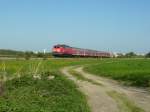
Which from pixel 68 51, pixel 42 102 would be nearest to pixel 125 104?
pixel 42 102

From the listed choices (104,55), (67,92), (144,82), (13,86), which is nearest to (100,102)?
(67,92)

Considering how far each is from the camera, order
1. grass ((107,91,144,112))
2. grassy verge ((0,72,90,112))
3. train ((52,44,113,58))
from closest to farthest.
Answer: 1. grassy verge ((0,72,90,112))
2. grass ((107,91,144,112))
3. train ((52,44,113,58))

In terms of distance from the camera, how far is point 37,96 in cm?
1808

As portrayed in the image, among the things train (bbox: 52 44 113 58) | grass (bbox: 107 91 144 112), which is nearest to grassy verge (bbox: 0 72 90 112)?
grass (bbox: 107 91 144 112)

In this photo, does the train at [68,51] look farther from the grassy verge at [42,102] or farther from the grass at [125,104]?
the grass at [125,104]

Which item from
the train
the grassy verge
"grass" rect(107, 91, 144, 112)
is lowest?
"grass" rect(107, 91, 144, 112)

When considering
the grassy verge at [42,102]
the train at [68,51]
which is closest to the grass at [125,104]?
the grassy verge at [42,102]

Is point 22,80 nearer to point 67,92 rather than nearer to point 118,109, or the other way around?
point 67,92

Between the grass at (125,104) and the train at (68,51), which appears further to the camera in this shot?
the train at (68,51)

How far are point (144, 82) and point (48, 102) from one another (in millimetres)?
14833

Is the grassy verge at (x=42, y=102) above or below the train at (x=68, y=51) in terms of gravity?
below

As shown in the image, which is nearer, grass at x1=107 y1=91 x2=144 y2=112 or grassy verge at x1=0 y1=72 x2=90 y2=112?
grassy verge at x1=0 y1=72 x2=90 y2=112

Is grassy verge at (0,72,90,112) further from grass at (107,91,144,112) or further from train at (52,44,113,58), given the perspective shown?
train at (52,44,113,58)

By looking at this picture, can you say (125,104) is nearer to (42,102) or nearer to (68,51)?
(42,102)
